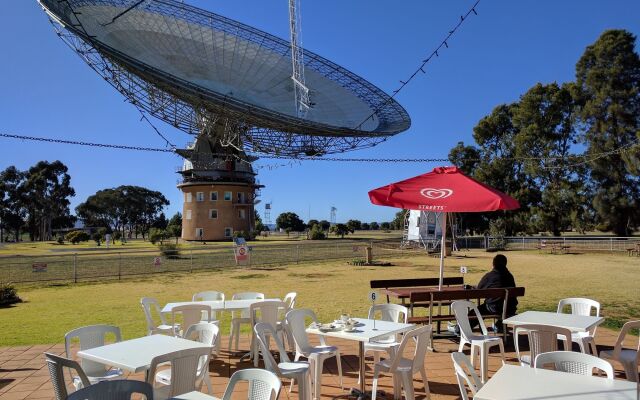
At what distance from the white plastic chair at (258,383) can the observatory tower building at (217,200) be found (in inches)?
2337

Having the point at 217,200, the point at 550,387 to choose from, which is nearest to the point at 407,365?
the point at 550,387

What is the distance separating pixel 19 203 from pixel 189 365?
8734 cm

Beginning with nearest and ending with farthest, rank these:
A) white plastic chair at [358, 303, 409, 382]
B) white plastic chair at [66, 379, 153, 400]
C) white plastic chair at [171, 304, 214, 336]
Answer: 1. white plastic chair at [66, 379, 153, 400]
2. white plastic chair at [358, 303, 409, 382]
3. white plastic chair at [171, 304, 214, 336]

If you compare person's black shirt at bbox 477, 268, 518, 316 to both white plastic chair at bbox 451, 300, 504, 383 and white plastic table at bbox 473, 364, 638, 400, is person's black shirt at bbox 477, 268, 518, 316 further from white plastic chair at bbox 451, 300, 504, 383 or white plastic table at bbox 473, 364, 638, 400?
white plastic table at bbox 473, 364, 638, 400

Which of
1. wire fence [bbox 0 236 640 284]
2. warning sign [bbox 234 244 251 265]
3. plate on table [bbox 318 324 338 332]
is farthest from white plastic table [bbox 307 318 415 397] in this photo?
warning sign [bbox 234 244 251 265]

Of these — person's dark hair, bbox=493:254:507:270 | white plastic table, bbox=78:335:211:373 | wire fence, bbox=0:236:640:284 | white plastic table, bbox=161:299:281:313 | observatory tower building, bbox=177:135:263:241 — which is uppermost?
observatory tower building, bbox=177:135:263:241

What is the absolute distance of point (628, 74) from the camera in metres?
47.1

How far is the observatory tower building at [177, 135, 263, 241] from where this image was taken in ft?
207

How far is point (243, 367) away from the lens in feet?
23.4

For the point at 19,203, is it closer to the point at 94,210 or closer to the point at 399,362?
the point at 94,210

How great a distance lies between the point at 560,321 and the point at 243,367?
4.52m

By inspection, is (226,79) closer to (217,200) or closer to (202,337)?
(202,337)

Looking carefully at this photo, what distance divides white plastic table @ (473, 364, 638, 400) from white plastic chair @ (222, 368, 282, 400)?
4.73ft

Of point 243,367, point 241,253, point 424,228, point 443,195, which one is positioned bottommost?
point 243,367
